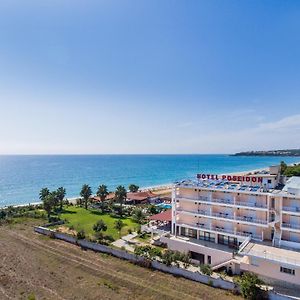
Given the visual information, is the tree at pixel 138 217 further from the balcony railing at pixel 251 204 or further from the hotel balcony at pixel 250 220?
the balcony railing at pixel 251 204

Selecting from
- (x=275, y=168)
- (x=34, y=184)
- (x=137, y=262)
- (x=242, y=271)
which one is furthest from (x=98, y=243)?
(x=34, y=184)

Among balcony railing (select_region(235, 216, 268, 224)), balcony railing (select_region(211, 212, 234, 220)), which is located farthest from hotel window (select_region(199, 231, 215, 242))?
balcony railing (select_region(235, 216, 268, 224))

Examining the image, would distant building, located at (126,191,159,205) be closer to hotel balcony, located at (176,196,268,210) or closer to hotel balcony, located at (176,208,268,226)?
hotel balcony, located at (176,208,268,226)

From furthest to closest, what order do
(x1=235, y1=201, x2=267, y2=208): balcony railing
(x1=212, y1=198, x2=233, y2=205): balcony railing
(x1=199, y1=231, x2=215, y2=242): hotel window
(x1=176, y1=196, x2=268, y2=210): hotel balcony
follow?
(x1=199, y1=231, x2=215, y2=242): hotel window < (x1=212, y1=198, x2=233, y2=205): balcony railing < (x1=176, y1=196, x2=268, y2=210): hotel balcony < (x1=235, y1=201, x2=267, y2=208): balcony railing

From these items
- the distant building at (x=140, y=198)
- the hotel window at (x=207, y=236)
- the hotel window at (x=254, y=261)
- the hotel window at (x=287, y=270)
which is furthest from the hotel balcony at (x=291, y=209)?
the distant building at (x=140, y=198)

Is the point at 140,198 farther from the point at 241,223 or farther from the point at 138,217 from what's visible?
the point at 241,223
